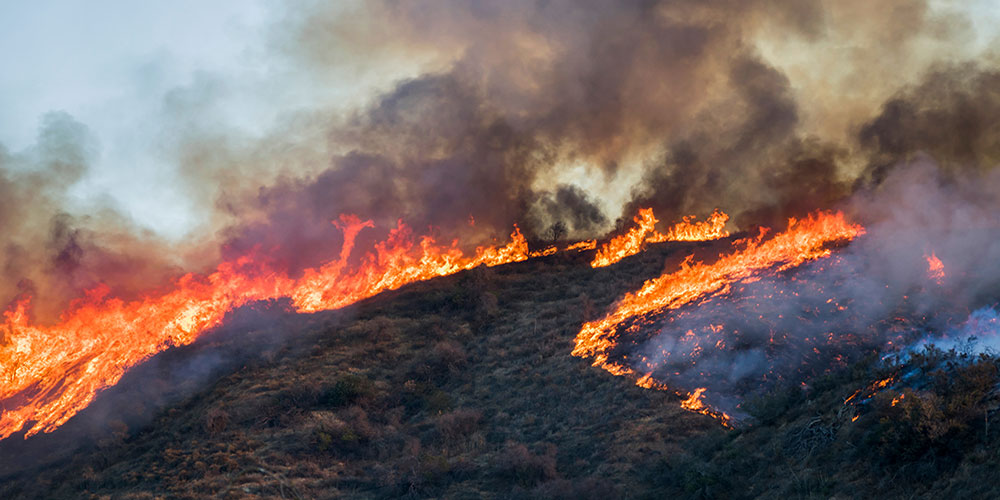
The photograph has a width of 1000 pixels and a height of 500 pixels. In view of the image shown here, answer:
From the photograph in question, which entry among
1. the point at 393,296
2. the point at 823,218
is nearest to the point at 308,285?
the point at 393,296

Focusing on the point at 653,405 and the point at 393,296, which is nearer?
the point at 653,405

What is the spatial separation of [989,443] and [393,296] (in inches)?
1583

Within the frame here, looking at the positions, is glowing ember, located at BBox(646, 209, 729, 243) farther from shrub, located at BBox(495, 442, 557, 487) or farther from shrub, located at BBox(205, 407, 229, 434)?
shrub, located at BBox(205, 407, 229, 434)

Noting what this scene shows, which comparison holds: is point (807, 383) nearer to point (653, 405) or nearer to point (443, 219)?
point (653, 405)

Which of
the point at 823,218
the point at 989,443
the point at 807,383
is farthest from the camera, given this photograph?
the point at 823,218

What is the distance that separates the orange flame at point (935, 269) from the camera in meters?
27.7

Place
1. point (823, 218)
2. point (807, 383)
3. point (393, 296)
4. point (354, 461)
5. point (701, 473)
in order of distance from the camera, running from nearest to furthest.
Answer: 1. point (701, 473)
2. point (807, 383)
3. point (354, 461)
4. point (823, 218)
5. point (393, 296)

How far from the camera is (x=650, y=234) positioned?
57281 millimetres

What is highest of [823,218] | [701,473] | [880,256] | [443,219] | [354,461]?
[443,219]

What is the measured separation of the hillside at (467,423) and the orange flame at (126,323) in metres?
1.18

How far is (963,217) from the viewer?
3206cm

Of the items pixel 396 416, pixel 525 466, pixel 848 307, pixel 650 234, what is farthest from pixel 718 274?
pixel 650 234

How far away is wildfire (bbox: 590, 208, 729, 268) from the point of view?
53625 millimetres

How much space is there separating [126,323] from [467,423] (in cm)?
2390
